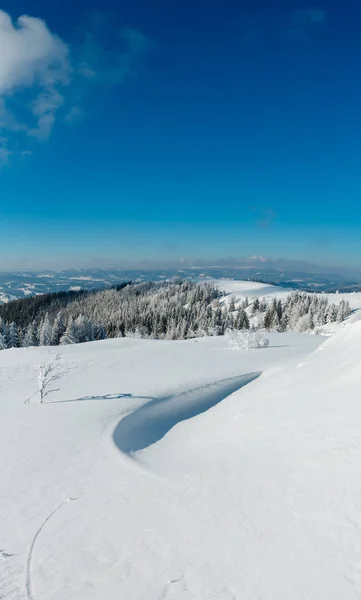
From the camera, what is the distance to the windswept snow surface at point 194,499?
611cm

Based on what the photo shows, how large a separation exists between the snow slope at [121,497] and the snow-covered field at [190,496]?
1.6 inches

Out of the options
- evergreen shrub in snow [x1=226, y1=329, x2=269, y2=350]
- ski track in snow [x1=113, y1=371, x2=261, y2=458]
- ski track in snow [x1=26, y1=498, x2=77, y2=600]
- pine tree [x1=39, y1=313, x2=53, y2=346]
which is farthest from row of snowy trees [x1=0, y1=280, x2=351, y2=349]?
ski track in snow [x1=26, y1=498, x2=77, y2=600]

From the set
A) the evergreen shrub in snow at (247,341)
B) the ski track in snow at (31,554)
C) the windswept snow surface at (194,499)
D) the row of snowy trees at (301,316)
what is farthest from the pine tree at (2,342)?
the row of snowy trees at (301,316)

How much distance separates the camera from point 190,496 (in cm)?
909

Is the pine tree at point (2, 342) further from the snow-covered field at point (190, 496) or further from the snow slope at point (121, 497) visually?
the snow-covered field at point (190, 496)

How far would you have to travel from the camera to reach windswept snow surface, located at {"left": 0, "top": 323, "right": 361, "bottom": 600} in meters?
6.11

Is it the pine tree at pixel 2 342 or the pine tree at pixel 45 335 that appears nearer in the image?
the pine tree at pixel 2 342

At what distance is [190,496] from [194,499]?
23cm

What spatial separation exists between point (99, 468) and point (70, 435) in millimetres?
4043

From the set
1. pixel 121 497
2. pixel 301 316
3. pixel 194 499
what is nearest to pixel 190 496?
pixel 194 499

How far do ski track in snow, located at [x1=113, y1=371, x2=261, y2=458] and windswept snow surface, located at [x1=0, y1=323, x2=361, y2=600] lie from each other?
8.8 inches

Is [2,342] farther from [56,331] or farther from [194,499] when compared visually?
[194,499]

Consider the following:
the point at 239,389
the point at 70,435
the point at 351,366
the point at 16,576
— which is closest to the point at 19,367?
the point at 70,435

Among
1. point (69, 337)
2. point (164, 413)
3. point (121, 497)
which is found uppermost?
point (121, 497)
